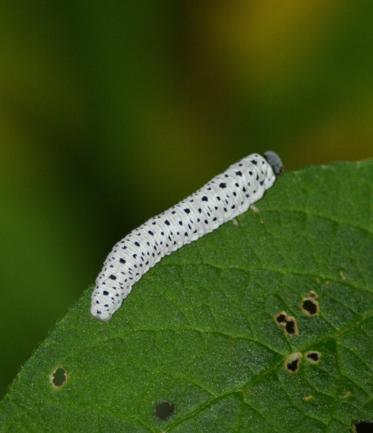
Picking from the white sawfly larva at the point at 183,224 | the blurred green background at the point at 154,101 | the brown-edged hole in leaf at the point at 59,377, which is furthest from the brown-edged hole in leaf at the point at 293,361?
the blurred green background at the point at 154,101

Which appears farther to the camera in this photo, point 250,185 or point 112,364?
point 250,185

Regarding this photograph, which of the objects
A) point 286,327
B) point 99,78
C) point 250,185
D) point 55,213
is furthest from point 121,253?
point 99,78

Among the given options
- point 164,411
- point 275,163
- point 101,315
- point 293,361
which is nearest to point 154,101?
point 275,163

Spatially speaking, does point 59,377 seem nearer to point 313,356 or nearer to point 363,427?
point 313,356

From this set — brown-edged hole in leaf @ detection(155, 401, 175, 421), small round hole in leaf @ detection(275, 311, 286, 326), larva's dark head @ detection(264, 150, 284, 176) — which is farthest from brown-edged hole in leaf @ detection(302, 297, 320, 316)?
larva's dark head @ detection(264, 150, 284, 176)

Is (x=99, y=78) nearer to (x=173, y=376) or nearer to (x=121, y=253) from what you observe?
(x=121, y=253)

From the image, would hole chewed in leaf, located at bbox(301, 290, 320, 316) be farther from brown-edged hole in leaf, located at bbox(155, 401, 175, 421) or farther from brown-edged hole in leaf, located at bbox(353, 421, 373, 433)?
brown-edged hole in leaf, located at bbox(155, 401, 175, 421)
